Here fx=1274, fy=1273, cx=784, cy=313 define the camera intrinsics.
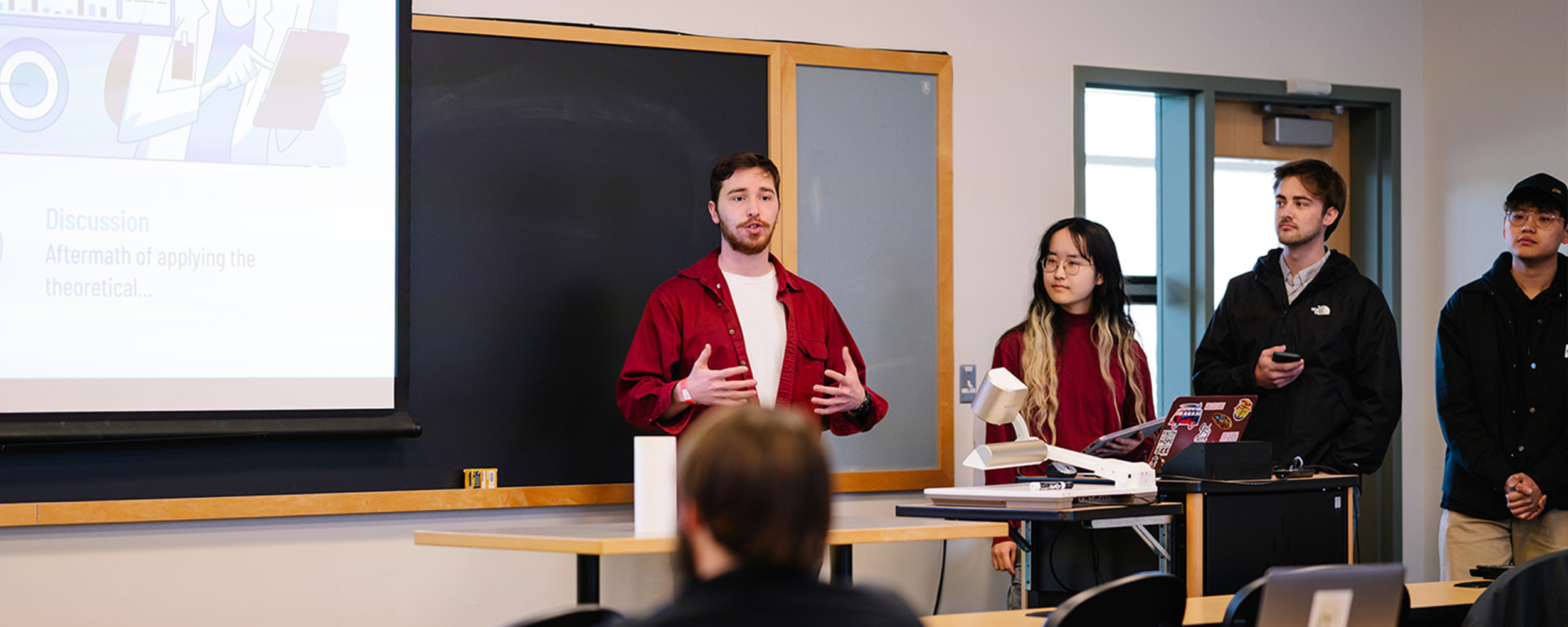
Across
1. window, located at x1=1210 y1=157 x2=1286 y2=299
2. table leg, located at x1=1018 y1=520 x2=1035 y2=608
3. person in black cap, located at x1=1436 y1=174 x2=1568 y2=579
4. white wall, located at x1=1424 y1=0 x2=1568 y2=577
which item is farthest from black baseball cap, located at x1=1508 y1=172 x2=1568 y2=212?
table leg, located at x1=1018 y1=520 x2=1035 y2=608

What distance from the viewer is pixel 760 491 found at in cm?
119

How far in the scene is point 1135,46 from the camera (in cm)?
466

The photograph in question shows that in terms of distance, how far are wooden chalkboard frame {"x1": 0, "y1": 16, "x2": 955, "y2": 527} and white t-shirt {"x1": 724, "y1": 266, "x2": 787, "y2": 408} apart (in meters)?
0.57

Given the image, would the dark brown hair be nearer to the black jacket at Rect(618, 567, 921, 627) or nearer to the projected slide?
the projected slide

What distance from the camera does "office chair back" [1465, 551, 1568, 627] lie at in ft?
7.59

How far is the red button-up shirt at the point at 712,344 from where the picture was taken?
3.36m

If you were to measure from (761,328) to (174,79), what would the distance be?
68.7 inches

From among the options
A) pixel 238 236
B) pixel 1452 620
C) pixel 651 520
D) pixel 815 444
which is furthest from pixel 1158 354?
pixel 815 444

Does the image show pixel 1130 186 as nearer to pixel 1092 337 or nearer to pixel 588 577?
pixel 1092 337

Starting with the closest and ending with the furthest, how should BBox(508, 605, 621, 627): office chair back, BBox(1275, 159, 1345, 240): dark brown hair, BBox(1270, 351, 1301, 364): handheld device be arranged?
BBox(508, 605, 621, 627): office chair back, BBox(1270, 351, 1301, 364): handheld device, BBox(1275, 159, 1345, 240): dark brown hair

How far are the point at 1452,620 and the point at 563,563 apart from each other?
8.14 feet

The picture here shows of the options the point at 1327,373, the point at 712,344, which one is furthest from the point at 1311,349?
the point at 712,344

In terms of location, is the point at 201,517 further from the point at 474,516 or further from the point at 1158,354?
the point at 1158,354

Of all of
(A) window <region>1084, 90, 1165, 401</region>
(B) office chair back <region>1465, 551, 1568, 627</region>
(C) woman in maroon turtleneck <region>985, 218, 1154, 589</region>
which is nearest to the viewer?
(B) office chair back <region>1465, 551, 1568, 627</region>
